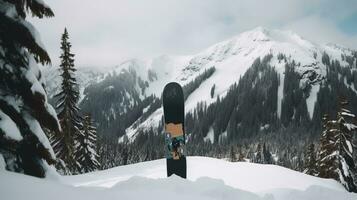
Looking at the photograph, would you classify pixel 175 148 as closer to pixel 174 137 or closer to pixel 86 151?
pixel 174 137

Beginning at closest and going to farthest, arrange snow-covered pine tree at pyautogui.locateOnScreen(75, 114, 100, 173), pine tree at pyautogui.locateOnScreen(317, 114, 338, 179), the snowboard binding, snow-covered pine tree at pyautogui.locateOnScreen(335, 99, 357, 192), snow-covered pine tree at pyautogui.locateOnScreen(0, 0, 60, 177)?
snow-covered pine tree at pyautogui.locateOnScreen(0, 0, 60, 177) < the snowboard binding < snow-covered pine tree at pyautogui.locateOnScreen(335, 99, 357, 192) < pine tree at pyautogui.locateOnScreen(317, 114, 338, 179) < snow-covered pine tree at pyautogui.locateOnScreen(75, 114, 100, 173)

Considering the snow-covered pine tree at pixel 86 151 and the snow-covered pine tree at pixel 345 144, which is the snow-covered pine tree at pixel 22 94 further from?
the snow-covered pine tree at pixel 86 151

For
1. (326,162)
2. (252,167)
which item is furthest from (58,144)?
(326,162)

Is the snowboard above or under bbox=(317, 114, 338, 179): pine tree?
above

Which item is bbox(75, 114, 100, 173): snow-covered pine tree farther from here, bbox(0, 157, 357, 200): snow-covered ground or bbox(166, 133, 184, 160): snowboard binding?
bbox(166, 133, 184, 160): snowboard binding

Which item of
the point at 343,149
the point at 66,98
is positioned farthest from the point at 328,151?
the point at 66,98

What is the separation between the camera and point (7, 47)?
7.59 meters

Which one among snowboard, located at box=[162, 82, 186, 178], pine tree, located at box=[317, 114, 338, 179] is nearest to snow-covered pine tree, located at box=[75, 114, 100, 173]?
snowboard, located at box=[162, 82, 186, 178]

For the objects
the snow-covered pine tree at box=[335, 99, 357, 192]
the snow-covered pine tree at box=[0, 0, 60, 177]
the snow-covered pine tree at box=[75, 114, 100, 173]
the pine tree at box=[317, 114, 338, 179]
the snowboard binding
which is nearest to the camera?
the snow-covered pine tree at box=[0, 0, 60, 177]

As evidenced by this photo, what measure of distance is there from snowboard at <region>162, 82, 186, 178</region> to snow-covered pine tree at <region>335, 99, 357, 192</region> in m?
17.5

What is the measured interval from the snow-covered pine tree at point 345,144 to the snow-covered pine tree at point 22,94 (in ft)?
76.8

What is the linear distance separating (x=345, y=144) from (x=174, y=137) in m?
18.3

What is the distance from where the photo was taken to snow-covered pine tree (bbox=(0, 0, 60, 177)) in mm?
7262

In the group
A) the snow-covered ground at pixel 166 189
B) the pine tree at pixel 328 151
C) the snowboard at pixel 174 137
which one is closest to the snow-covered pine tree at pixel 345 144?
the pine tree at pixel 328 151
